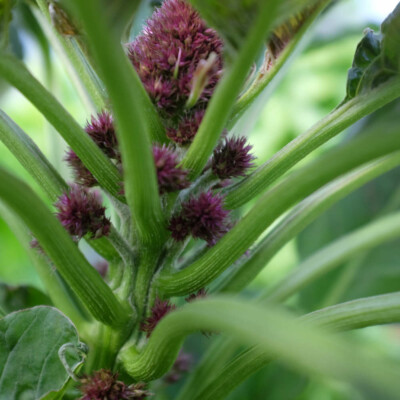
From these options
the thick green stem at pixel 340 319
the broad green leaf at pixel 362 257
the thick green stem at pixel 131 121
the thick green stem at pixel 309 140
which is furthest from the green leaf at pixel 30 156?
the broad green leaf at pixel 362 257

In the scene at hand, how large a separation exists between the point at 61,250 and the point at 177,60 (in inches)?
12.5

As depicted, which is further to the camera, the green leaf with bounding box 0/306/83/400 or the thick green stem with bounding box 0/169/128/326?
the green leaf with bounding box 0/306/83/400

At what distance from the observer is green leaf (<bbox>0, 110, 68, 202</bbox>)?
0.79 meters

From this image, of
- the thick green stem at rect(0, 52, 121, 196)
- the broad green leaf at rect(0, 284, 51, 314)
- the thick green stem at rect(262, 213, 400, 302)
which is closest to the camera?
the thick green stem at rect(0, 52, 121, 196)

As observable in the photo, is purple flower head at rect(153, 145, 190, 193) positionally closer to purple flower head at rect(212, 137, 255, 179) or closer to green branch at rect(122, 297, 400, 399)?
purple flower head at rect(212, 137, 255, 179)

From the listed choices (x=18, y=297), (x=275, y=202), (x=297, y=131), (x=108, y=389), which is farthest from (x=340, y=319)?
(x=297, y=131)

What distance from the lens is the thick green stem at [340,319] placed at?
71 centimetres

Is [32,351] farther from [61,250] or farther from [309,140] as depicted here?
[309,140]

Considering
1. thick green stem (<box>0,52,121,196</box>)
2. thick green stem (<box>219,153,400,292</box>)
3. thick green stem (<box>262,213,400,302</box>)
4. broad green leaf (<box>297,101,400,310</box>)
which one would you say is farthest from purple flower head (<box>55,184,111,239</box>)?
broad green leaf (<box>297,101,400,310</box>)

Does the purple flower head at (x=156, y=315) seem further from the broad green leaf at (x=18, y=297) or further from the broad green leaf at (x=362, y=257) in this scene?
the broad green leaf at (x=362, y=257)

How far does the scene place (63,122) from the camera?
27.9 inches

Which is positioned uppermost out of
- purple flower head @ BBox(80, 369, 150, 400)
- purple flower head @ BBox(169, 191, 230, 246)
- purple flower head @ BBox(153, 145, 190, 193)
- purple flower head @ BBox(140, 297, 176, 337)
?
purple flower head @ BBox(153, 145, 190, 193)

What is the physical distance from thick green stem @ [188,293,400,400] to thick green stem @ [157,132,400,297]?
0.13 m

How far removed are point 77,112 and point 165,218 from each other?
1.87 metres
